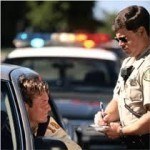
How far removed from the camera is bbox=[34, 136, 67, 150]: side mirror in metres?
3.89

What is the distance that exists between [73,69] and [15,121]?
4460 mm

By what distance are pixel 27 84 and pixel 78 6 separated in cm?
4640

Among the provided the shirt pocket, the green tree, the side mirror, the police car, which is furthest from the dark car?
the green tree

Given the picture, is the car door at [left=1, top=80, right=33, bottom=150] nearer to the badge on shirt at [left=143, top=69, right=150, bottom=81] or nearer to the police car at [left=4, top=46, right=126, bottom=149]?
the badge on shirt at [left=143, top=69, right=150, bottom=81]

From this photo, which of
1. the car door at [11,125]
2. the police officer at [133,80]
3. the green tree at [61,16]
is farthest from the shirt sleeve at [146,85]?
the green tree at [61,16]

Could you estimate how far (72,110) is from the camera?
7.07m

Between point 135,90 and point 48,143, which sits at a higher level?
point 135,90

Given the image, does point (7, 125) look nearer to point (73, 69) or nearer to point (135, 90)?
point (135, 90)

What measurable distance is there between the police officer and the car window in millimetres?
515

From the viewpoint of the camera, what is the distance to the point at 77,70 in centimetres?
869

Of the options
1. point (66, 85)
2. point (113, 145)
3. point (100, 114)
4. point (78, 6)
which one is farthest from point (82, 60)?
point (78, 6)

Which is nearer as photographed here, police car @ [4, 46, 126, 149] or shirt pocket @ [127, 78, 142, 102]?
shirt pocket @ [127, 78, 142, 102]

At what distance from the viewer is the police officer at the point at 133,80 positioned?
388 centimetres

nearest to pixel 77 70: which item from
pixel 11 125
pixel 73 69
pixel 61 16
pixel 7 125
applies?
pixel 73 69
